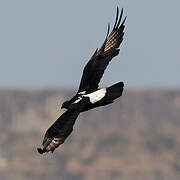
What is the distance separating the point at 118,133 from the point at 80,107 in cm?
11644

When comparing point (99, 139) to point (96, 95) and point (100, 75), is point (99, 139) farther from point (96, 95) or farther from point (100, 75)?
point (96, 95)

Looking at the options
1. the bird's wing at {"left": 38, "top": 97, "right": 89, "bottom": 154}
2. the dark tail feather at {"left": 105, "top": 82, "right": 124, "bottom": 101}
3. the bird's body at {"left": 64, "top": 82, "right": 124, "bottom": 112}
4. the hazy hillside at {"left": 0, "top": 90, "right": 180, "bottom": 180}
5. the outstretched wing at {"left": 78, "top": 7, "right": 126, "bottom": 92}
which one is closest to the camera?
the bird's wing at {"left": 38, "top": 97, "right": 89, "bottom": 154}

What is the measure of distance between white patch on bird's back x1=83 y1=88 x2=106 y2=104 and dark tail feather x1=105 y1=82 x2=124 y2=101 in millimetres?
97

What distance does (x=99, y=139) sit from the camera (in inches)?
5226

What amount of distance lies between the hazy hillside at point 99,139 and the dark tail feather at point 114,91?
98.8m

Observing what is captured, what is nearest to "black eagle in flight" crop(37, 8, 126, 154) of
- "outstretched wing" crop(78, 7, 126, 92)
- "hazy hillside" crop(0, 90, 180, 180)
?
"outstretched wing" crop(78, 7, 126, 92)

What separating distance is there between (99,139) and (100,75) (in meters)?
113

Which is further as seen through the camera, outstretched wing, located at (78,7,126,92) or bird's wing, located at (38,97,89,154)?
outstretched wing, located at (78,7,126,92)

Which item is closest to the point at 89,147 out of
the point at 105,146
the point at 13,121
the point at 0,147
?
the point at 105,146

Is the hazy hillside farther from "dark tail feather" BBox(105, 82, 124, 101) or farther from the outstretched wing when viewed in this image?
"dark tail feather" BBox(105, 82, 124, 101)

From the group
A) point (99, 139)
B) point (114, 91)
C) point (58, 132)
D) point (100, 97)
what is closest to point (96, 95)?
point (100, 97)

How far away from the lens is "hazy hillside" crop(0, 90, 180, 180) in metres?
122

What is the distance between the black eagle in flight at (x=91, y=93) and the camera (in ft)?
53.8

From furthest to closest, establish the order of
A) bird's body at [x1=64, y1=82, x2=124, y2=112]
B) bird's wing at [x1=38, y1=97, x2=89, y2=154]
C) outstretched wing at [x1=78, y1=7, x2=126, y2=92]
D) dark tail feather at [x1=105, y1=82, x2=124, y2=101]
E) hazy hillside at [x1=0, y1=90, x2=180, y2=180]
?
hazy hillside at [x1=0, y1=90, x2=180, y2=180], outstretched wing at [x1=78, y1=7, x2=126, y2=92], dark tail feather at [x1=105, y1=82, x2=124, y2=101], bird's body at [x1=64, y1=82, x2=124, y2=112], bird's wing at [x1=38, y1=97, x2=89, y2=154]
